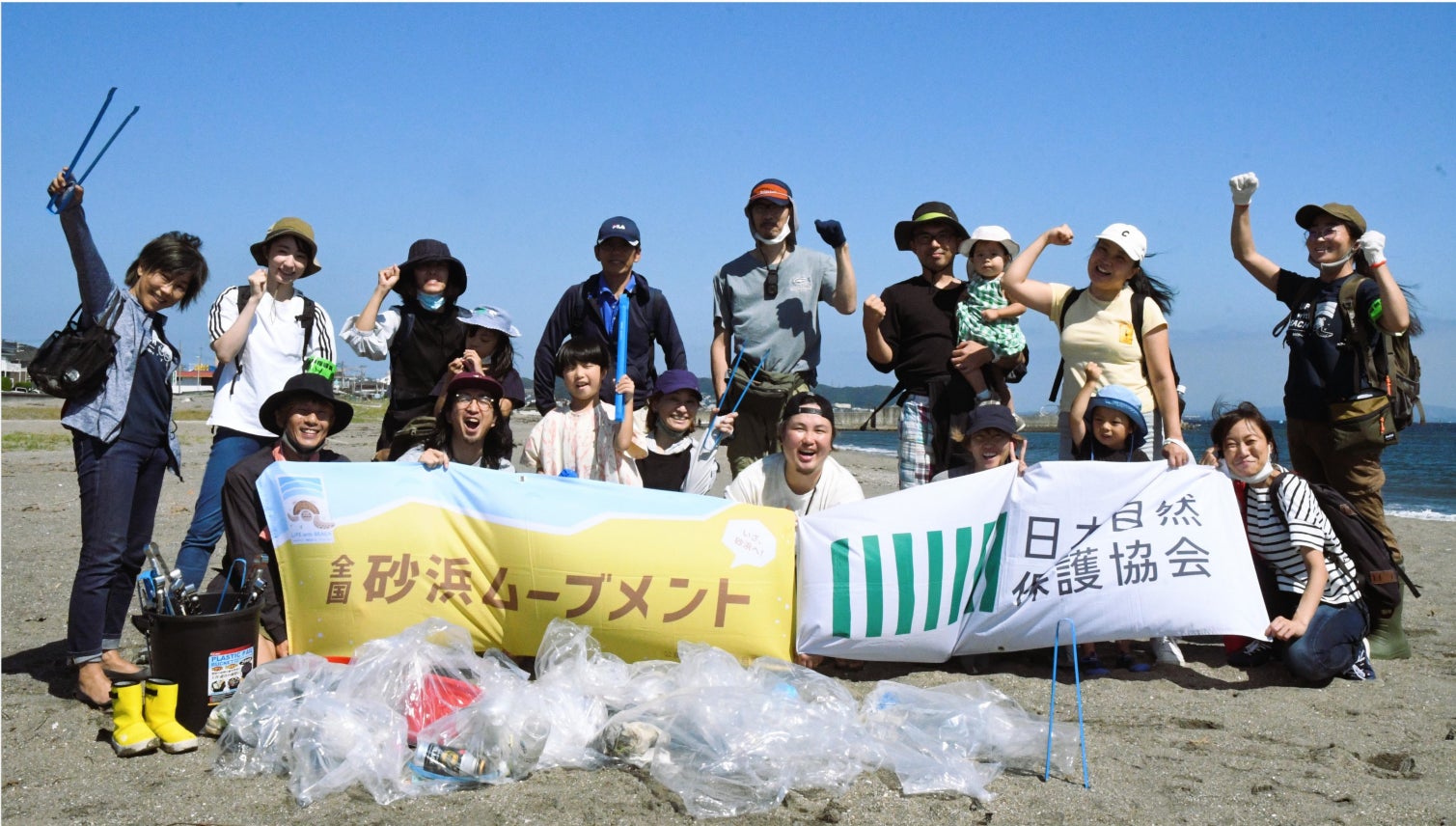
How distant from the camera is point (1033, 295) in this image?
18.8 feet

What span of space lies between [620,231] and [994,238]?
2.19 metres

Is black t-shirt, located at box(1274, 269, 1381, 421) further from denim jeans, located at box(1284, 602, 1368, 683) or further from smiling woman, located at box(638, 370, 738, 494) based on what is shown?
smiling woman, located at box(638, 370, 738, 494)

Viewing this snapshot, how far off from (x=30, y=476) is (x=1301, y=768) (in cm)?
1571

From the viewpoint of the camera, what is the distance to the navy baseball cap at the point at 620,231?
19.4 ft

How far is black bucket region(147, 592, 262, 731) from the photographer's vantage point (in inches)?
158

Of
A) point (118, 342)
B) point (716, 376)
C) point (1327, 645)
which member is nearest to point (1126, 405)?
point (1327, 645)

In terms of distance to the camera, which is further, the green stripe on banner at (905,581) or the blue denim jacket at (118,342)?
the green stripe on banner at (905,581)

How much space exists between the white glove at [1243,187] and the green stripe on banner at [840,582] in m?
3.09

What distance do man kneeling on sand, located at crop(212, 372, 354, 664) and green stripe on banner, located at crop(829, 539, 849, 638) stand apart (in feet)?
8.06

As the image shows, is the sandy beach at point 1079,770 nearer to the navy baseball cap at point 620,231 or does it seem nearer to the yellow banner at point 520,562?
the yellow banner at point 520,562

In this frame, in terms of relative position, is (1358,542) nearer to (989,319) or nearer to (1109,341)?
(1109,341)

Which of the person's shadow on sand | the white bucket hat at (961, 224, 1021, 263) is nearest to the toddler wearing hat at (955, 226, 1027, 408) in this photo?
the white bucket hat at (961, 224, 1021, 263)

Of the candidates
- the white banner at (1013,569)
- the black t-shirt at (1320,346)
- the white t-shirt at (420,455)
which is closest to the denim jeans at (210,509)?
the white t-shirt at (420,455)

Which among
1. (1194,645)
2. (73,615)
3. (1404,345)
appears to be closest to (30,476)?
(73,615)
